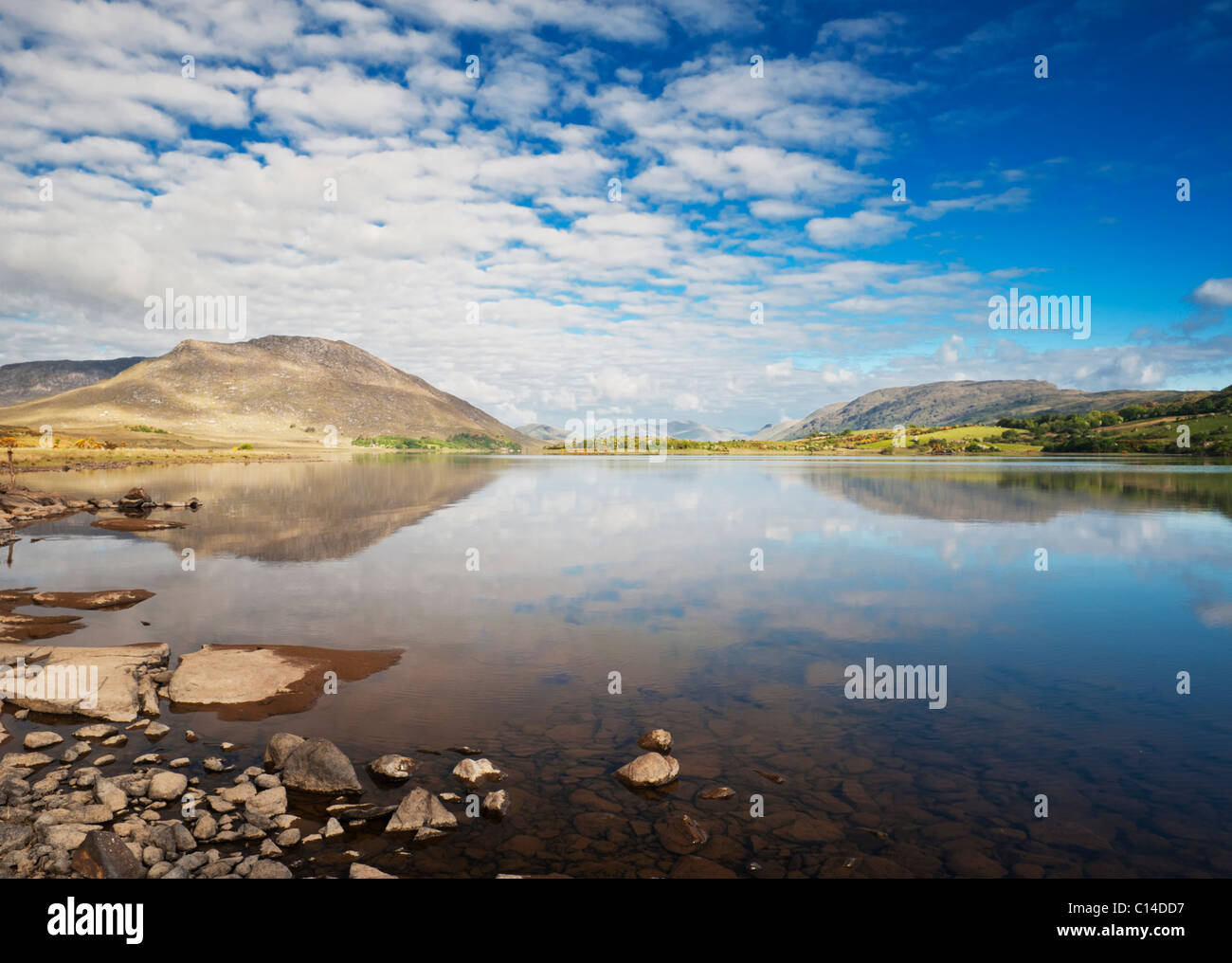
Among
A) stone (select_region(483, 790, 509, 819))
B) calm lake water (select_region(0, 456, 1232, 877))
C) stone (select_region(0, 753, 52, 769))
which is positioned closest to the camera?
calm lake water (select_region(0, 456, 1232, 877))

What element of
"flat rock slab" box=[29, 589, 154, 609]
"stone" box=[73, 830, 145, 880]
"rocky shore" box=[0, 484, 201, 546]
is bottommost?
"stone" box=[73, 830, 145, 880]

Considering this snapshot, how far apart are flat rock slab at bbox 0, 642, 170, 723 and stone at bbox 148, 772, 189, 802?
3937 mm

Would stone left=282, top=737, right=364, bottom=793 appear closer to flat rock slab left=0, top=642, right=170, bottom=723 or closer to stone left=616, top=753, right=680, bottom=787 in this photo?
stone left=616, top=753, right=680, bottom=787

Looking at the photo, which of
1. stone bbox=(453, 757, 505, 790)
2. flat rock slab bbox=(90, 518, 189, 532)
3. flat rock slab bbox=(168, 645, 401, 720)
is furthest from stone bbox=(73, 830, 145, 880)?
flat rock slab bbox=(90, 518, 189, 532)

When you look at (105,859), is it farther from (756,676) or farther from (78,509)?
(78,509)

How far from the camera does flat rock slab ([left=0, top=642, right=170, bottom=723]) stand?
1327 cm

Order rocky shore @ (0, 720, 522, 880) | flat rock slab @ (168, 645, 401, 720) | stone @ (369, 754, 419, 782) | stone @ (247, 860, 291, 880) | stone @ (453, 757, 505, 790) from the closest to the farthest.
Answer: stone @ (247, 860, 291, 880)
rocky shore @ (0, 720, 522, 880)
stone @ (453, 757, 505, 790)
stone @ (369, 754, 419, 782)
flat rock slab @ (168, 645, 401, 720)

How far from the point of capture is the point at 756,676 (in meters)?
16.3

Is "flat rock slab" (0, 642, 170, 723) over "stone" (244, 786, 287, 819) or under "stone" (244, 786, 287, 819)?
over
